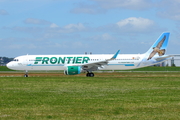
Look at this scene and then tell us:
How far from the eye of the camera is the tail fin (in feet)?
161

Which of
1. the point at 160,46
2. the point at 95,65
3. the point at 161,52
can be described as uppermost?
the point at 160,46

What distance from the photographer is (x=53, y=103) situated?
51.6 ft

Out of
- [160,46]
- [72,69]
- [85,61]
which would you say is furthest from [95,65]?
[160,46]

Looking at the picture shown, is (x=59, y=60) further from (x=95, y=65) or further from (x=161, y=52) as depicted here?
(x=161, y=52)

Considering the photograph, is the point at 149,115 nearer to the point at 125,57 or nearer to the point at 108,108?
the point at 108,108

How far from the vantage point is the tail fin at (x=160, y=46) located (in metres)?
48.9

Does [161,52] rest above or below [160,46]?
below

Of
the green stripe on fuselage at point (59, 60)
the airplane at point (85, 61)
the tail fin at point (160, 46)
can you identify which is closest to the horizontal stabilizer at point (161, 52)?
the tail fin at point (160, 46)

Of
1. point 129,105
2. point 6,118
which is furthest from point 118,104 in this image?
point 6,118

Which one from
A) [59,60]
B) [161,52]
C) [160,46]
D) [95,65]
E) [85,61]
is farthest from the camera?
[160,46]

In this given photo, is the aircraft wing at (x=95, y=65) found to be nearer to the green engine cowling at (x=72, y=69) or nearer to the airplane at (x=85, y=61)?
the airplane at (x=85, y=61)

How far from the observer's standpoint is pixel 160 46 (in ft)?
162

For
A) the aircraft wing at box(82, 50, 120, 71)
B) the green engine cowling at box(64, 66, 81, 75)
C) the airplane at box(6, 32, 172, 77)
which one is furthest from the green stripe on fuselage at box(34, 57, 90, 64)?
the green engine cowling at box(64, 66, 81, 75)

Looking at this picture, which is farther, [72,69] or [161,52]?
[161,52]
